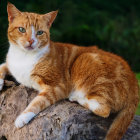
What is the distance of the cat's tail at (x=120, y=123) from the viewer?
2611mm

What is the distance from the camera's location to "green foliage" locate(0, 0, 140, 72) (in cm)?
669

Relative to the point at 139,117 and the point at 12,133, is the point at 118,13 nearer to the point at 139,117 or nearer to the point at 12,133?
the point at 139,117

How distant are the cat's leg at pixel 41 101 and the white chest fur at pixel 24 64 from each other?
5.2 inches

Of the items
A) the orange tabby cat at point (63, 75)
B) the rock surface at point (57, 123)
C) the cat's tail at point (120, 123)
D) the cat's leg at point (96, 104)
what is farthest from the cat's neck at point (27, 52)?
the cat's tail at point (120, 123)

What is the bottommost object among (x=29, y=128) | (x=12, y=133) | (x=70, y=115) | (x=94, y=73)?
(x=12, y=133)

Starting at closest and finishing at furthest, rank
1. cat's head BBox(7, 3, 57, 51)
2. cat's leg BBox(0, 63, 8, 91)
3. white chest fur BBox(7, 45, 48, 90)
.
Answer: cat's head BBox(7, 3, 57, 51)
white chest fur BBox(7, 45, 48, 90)
cat's leg BBox(0, 63, 8, 91)

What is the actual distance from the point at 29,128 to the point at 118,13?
898cm

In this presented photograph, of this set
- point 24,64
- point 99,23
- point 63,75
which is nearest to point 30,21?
point 24,64

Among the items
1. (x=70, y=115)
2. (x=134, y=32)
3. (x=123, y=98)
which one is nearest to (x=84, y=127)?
(x=70, y=115)

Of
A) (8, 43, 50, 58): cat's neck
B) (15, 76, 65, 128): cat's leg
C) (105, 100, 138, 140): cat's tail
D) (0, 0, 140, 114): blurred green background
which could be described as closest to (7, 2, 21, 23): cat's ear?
(8, 43, 50, 58): cat's neck

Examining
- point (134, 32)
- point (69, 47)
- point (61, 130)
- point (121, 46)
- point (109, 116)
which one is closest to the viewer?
point (61, 130)

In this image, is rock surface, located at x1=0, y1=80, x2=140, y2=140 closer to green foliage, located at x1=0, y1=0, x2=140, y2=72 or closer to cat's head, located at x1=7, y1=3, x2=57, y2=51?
cat's head, located at x1=7, y1=3, x2=57, y2=51

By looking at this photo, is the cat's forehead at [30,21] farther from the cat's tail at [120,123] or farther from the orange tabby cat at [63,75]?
the cat's tail at [120,123]

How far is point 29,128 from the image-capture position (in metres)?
2.68
